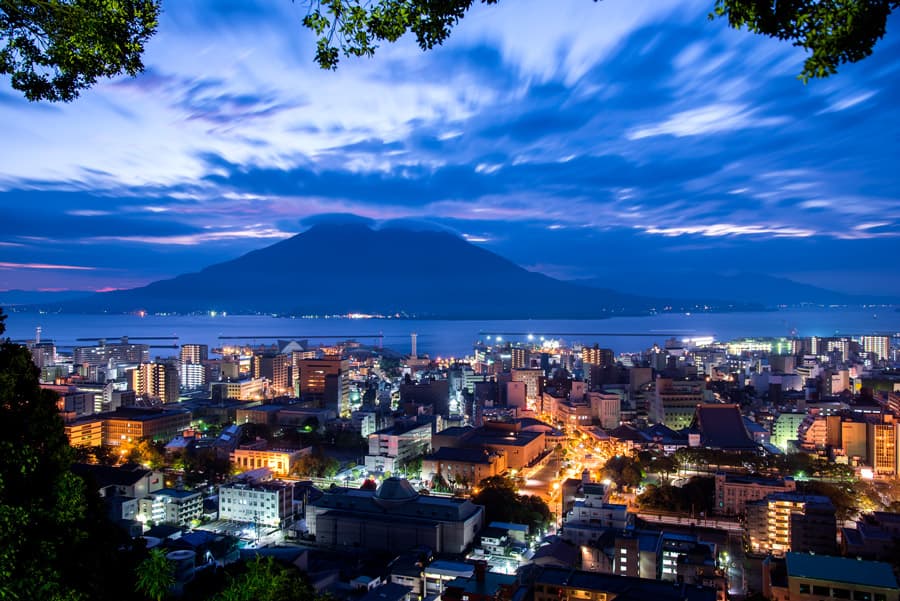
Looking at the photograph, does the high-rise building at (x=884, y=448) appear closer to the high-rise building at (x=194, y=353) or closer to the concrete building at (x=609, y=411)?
the concrete building at (x=609, y=411)

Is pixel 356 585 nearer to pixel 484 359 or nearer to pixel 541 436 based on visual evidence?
pixel 541 436

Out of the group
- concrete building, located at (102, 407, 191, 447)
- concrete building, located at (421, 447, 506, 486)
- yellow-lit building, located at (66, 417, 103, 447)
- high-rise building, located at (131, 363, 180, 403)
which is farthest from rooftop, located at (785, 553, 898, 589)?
high-rise building, located at (131, 363, 180, 403)

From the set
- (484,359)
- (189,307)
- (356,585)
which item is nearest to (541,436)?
(356,585)

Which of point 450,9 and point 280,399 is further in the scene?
point 280,399

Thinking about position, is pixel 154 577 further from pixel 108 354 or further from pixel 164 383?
pixel 108 354

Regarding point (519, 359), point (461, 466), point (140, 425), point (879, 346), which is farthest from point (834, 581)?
point (879, 346)

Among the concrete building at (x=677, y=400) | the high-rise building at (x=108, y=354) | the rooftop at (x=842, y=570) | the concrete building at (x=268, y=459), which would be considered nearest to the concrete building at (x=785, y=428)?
the concrete building at (x=677, y=400)

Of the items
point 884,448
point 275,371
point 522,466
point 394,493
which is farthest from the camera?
point 275,371
